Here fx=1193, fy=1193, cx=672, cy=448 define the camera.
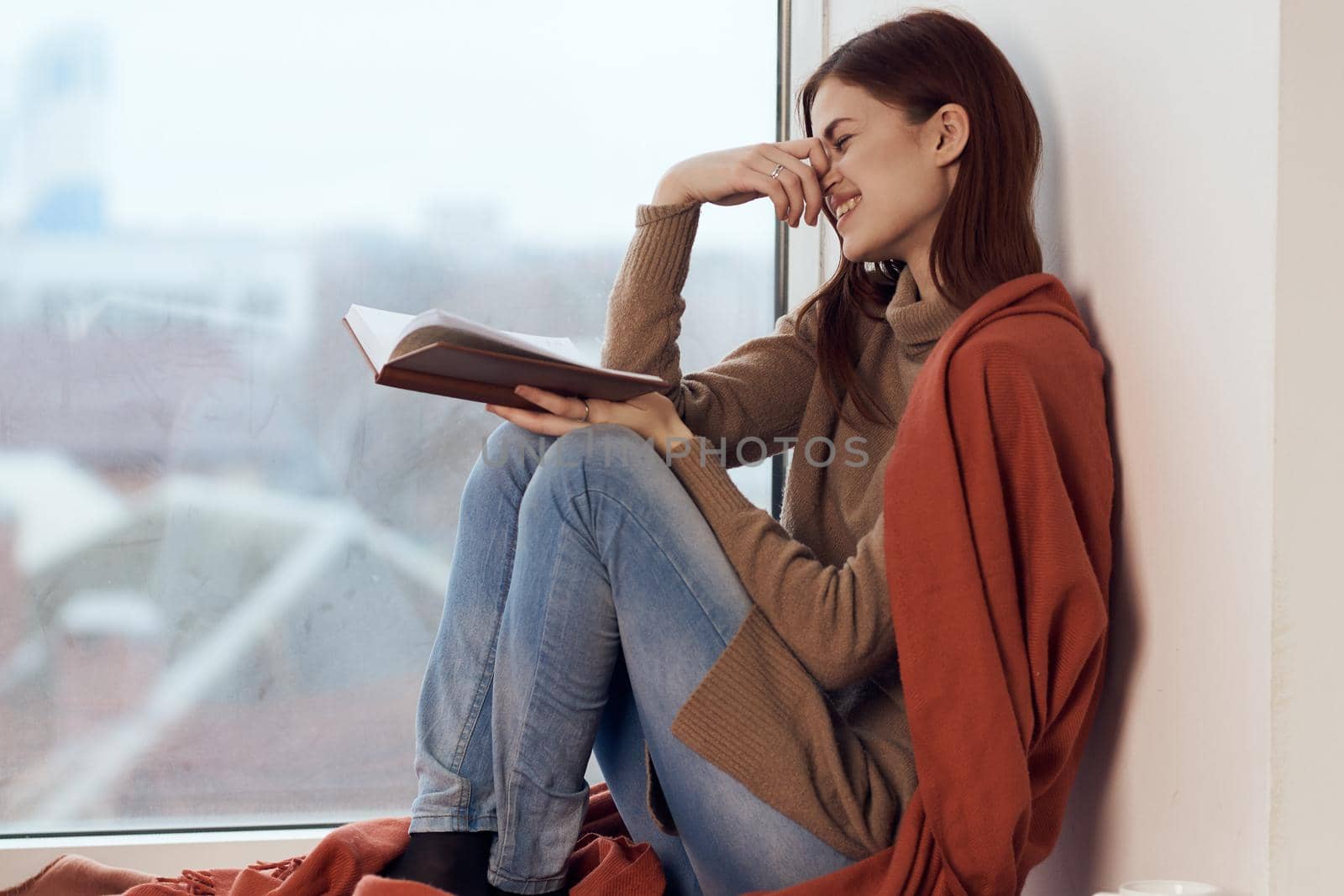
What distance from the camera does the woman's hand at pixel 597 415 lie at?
112 cm

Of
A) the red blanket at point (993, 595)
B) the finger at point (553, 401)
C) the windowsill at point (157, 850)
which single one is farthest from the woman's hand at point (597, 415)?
the windowsill at point (157, 850)

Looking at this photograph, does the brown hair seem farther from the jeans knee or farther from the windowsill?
the windowsill

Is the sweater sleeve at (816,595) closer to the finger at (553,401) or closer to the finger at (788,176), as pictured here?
the finger at (553,401)

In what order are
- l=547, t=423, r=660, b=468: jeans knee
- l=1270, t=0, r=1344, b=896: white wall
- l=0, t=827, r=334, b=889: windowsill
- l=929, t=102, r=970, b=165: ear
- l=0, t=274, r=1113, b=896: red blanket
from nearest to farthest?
l=1270, t=0, r=1344, b=896: white wall, l=0, t=274, r=1113, b=896: red blanket, l=547, t=423, r=660, b=468: jeans knee, l=929, t=102, r=970, b=165: ear, l=0, t=827, r=334, b=889: windowsill

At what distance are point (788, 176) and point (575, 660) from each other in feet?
1.83

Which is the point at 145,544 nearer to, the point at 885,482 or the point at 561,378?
the point at 561,378

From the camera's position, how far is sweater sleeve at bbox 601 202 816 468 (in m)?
1.35

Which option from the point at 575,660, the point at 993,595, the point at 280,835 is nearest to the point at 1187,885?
the point at 993,595

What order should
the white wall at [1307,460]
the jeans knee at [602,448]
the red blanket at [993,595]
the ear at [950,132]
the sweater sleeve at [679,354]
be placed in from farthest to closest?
1. the sweater sleeve at [679,354]
2. the ear at [950,132]
3. the jeans knee at [602,448]
4. the red blanket at [993,595]
5. the white wall at [1307,460]

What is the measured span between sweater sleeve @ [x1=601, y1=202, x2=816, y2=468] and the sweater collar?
0.19m

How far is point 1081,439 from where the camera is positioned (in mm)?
1011

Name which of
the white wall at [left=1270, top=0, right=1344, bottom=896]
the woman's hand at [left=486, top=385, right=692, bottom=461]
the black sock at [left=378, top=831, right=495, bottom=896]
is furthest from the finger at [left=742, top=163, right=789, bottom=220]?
the black sock at [left=378, top=831, right=495, bottom=896]

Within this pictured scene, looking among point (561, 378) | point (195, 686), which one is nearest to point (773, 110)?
point (561, 378)

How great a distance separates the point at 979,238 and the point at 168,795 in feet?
4.47
